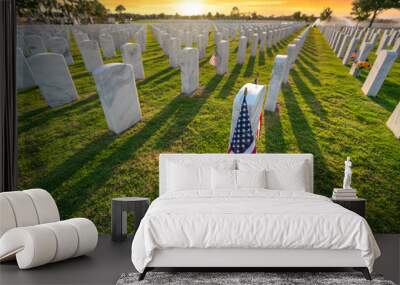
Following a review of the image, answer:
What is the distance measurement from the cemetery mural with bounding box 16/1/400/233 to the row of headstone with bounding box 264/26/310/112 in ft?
0.04

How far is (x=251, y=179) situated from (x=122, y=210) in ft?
4.07

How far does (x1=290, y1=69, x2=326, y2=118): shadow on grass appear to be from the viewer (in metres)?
7.00

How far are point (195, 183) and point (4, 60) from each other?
231cm

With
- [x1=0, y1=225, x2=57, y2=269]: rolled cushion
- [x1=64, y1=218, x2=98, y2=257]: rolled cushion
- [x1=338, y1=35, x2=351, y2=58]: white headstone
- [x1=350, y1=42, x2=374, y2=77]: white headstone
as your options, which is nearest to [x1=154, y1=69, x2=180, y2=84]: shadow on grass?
[x1=338, y1=35, x2=351, y2=58]: white headstone

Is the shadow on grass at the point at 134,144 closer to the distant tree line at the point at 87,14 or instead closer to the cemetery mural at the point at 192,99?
the cemetery mural at the point at 192,99

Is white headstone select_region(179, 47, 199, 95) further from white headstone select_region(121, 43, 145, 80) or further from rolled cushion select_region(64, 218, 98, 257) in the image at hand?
rolled cushion select_region(64, 218, 98, 257)

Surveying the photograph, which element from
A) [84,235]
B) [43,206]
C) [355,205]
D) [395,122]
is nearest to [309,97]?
[395,122]

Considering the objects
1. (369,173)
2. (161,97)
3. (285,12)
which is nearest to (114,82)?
(161,97)

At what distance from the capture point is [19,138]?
7027 millimetres

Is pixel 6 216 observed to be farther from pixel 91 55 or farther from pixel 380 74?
pixel 380 74

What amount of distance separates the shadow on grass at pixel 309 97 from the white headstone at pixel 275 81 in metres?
0.18

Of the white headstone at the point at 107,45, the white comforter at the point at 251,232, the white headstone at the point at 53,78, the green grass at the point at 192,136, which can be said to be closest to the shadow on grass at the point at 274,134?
the green grass at the point at 192,136

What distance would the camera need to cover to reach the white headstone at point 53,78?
6.98m

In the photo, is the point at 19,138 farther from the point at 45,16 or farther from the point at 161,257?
the point at 161,257
